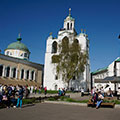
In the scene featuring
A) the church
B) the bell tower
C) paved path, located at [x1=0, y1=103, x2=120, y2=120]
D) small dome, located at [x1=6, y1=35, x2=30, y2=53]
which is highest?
the bell tower

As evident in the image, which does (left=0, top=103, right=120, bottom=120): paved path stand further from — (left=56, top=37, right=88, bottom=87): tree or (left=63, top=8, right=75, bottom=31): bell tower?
(left=63, top=8, right=75, bottom=31): bell tower

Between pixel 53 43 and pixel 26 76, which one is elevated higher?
pixel 53 43

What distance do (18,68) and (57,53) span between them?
43.8 ft

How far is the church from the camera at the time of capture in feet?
127

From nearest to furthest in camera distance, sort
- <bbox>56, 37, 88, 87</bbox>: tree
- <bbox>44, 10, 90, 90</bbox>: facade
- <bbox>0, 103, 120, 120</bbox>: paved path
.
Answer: <bbox>0, 103, 120, 120</bbox>: paved path
<bbox>56, 37, 88, 87</bbox>: tree
<bbox>44, 10, 90, 90</bbox>: facade

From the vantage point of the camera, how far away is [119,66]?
39469mm

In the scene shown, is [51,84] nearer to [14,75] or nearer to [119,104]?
[14,75]

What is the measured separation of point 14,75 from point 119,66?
26852 millimetres

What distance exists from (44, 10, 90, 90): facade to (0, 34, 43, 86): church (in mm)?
3084

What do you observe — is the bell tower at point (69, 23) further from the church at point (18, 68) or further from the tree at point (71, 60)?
the church at point (18, 68)

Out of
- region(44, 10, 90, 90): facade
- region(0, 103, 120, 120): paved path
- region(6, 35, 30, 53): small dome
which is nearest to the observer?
region(0, 103, 120, 120): paved path

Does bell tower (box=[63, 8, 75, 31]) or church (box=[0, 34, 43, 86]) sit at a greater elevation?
bell tower (box=[63, 8, 75, 31])

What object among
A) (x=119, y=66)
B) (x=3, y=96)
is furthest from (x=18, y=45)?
(x=3, y=96)

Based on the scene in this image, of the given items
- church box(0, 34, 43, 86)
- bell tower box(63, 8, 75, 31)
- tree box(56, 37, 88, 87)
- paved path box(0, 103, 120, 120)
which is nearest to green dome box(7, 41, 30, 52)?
church box(0, 34, 43, 86)
